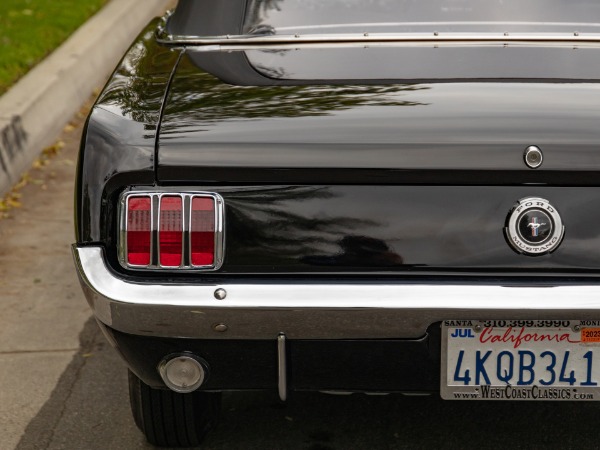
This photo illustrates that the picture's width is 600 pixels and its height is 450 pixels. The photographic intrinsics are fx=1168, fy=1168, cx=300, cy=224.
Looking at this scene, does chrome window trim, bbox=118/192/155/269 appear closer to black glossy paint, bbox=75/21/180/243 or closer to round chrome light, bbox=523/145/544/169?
black glossy paint, bbox=75/21/180/243

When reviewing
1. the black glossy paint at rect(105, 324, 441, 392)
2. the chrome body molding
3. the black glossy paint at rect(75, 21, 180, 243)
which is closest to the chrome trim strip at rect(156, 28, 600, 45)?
the black glossy paint at rect(75, 21, 180, 243)

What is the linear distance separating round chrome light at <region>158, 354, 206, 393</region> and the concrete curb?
12.9ft

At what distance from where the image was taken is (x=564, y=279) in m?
2.96

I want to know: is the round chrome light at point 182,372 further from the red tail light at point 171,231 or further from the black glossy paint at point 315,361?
the red tail light at point 171,231

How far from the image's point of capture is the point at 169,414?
3557 mm

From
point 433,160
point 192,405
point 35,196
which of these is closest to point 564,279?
point 433,160

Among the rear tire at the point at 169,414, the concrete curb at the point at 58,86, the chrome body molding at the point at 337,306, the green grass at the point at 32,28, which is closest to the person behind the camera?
the chrome body molding at the point at 337,306

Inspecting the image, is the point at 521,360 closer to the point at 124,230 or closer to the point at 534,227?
the point at 534,227

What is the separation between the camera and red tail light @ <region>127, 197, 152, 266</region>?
3.00m

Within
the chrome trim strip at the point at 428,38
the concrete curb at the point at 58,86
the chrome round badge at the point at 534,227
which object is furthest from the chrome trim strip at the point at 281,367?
the concrete curb at the point at 58,86

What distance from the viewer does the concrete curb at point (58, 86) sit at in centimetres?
720

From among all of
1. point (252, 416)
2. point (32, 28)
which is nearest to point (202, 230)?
point (252, 416)

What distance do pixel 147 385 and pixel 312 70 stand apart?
41.4 inches

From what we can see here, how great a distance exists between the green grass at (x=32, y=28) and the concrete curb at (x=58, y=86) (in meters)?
0.10
